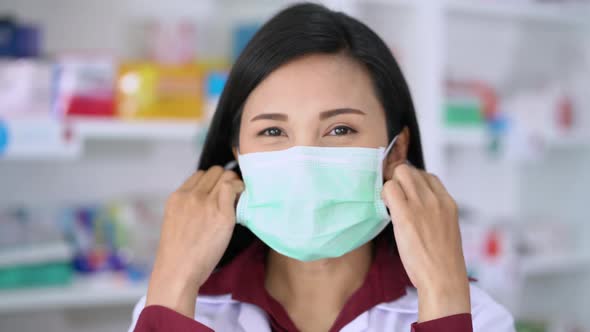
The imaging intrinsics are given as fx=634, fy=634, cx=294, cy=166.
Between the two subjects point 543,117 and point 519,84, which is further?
point 519,84

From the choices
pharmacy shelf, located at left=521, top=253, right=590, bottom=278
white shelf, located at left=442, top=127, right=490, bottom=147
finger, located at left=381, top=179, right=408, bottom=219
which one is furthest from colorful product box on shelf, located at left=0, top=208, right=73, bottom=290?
pharmacy shelf, located at left=521, top=253, right=590, bottom=278

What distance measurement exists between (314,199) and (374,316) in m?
0.32

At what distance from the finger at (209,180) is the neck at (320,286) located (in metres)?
0.25

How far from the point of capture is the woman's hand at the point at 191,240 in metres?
1.29

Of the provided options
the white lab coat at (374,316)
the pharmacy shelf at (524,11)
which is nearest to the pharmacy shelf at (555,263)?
the pharmacy shelf at (524,11)

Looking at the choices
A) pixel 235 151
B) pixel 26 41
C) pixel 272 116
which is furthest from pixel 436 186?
pixel 26 41

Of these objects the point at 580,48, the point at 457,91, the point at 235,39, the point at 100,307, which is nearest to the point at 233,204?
the point at 235,39

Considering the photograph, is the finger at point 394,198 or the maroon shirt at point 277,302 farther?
the maroon shirt at point 277,302

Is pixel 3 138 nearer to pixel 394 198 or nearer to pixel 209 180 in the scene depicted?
pixel 209 180

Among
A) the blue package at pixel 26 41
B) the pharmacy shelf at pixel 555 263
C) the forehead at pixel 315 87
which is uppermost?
the blue package at pixel 26 41

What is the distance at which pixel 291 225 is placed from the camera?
1293 millimetres

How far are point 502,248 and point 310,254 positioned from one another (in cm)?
161

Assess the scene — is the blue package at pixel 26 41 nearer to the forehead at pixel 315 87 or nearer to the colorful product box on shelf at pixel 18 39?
the colorful product box on shelf at pixel 18 39

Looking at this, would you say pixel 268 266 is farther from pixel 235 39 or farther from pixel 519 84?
pixel 519 84
